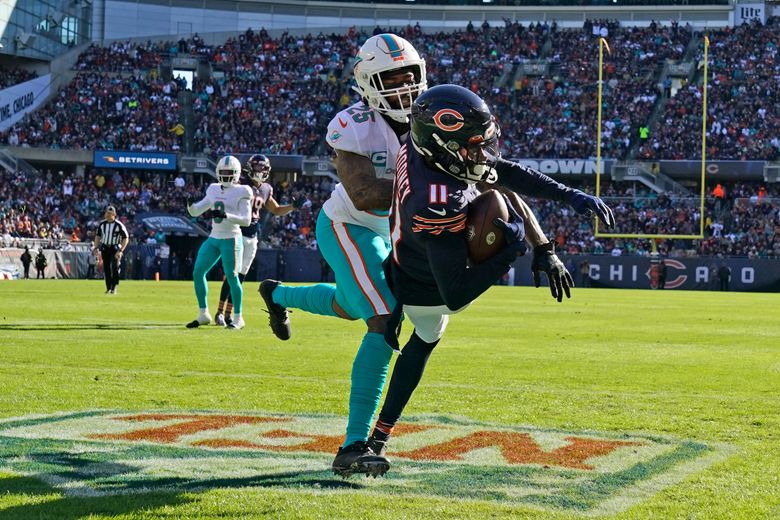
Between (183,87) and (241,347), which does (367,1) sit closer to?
(183,87)

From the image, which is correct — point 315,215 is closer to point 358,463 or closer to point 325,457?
point 325,457

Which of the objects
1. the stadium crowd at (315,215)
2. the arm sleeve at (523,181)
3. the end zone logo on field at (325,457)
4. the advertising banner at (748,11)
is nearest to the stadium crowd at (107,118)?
the stadium crowd at (315,215)

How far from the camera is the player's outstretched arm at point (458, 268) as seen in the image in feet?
13.6

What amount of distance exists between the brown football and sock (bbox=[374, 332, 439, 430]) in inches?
23.8

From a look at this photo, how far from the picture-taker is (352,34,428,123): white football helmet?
4996 mm

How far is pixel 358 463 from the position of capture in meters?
4.21

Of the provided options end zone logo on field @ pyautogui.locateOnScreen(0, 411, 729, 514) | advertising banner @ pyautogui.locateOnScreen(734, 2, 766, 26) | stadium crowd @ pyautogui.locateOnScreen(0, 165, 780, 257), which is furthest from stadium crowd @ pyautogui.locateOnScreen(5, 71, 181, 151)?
end zone logo on field @ pyautogui.locateOnScreen(0, 411, 729, 514)

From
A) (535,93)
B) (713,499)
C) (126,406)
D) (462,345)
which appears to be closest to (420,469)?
(713,499)

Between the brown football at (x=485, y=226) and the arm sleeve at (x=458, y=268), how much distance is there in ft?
0.17

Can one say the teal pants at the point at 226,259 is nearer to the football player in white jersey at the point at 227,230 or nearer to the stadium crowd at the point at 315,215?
the football player in white jersey at the point at 227,230

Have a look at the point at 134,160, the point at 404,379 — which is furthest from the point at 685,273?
the point at 404,379

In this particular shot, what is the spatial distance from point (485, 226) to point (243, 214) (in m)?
8.69

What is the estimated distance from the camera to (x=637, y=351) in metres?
10.8

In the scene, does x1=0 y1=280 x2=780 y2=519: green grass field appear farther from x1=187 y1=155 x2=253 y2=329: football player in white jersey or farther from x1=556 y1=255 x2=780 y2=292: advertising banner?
x1=556 y1=255 x2=780 y2=292: advertising banner
